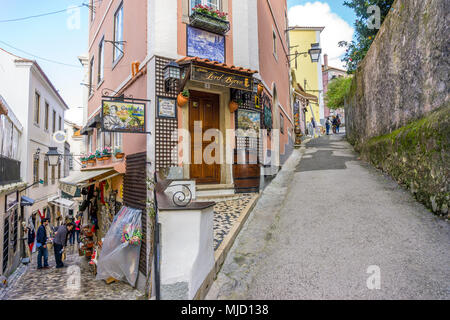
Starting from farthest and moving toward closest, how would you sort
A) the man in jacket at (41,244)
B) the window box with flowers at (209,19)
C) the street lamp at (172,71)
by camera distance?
the man in jacket at (41,244) < the window box with flowers at (209,19) < the street lamp at (172,71)

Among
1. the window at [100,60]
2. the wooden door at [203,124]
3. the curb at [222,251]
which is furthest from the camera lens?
the window at [100,60]

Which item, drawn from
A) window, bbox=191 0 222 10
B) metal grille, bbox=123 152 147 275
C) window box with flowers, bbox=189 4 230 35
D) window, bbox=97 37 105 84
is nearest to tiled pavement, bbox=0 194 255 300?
metal grille, bbox=123 152 147 275

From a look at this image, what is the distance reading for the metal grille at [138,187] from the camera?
20.9ft

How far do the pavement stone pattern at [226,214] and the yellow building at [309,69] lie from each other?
23.8 metres

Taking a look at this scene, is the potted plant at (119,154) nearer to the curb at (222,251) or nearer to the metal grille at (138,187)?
the metal grille at (138,187)

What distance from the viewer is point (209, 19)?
24.7 ft

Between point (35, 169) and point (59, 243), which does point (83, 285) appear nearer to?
point (59, 243)

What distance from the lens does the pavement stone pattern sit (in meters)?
4.79

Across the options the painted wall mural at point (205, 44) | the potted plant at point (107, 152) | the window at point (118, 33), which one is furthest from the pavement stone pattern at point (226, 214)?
the window at point (118, 33)

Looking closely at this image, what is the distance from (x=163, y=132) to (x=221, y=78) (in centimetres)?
197

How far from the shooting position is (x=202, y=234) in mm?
3205

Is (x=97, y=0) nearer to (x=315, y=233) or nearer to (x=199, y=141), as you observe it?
(x=199, y=141)

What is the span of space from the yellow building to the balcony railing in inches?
977
